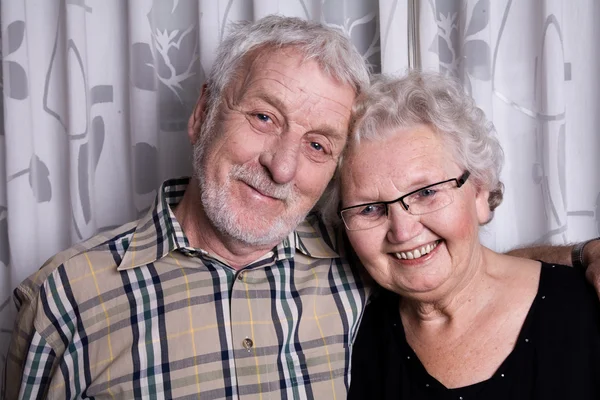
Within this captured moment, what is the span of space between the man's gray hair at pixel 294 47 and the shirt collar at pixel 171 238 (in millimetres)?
285

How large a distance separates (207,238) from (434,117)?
25.1 inches

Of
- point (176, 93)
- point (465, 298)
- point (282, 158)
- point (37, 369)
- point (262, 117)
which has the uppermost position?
point (176, 93)

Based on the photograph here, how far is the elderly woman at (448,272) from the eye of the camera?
1426mm

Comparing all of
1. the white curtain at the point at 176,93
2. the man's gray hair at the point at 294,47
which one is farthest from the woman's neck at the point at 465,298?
the man's gray hair at the point at 294,47

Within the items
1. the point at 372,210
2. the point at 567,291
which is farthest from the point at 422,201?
the point at 567,291

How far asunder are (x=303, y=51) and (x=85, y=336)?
86 centimetres

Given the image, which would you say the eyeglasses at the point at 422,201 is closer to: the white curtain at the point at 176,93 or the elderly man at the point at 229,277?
the elderly man at the point at 229,277

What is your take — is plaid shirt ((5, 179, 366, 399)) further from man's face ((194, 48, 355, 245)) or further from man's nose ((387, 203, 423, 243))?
man's nose ((387, 203, 423, 243))

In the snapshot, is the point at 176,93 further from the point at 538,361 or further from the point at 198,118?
the point at 538,361

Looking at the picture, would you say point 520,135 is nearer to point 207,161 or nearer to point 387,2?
point 387,2

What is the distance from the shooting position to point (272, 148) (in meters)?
1.53

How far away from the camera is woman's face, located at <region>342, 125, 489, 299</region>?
1448mm

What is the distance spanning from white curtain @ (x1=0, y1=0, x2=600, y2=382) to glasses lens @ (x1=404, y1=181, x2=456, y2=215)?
483 millimetres

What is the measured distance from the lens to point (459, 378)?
1.46 meters
